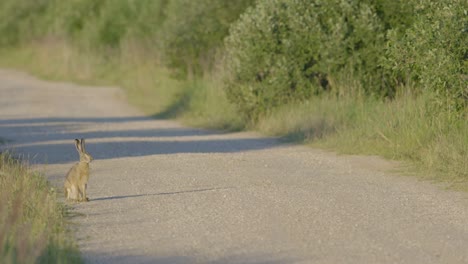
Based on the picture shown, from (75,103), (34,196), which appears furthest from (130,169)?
(75,103)

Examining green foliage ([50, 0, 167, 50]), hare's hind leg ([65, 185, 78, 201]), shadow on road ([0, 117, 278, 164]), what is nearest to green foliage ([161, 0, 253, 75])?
shadow on road ([0, 117, 278, 164])

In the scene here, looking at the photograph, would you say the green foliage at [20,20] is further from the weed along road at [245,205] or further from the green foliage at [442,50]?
the green foliage at [442,50]

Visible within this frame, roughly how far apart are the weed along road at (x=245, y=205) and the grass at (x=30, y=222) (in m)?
0.24

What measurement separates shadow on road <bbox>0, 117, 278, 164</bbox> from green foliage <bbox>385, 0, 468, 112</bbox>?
299cm

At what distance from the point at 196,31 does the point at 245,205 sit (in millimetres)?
16267

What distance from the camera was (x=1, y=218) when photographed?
8.34 meters

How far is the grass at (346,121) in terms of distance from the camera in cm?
1345

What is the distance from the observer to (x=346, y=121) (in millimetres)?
17438

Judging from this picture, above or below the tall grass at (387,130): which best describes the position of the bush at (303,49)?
above

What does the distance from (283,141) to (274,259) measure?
975 centimetres

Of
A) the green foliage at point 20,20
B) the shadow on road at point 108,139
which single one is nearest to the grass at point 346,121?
the shadow on road at point 108,139

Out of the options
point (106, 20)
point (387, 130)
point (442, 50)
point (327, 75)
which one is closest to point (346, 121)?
point (387, 130)

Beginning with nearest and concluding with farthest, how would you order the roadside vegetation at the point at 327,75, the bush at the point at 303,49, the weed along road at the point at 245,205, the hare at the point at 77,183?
the weed along road at the point at 245,205 < the hare at the point at 77,183 < the roadside vegetation at the point at 327,75 < the bush at the point at 303,49

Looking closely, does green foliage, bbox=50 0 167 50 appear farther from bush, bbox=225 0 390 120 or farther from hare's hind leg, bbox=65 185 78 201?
hare's hind leg, bbox=65 185 78 201
